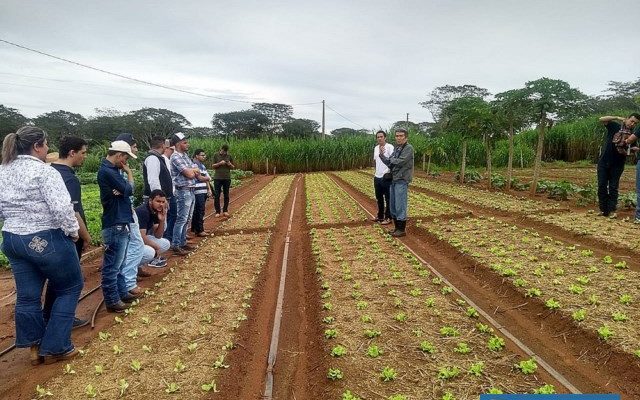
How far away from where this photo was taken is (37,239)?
3.48 meters

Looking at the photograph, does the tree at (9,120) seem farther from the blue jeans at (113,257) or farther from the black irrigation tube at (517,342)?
the black irrigation tube at (517,342)

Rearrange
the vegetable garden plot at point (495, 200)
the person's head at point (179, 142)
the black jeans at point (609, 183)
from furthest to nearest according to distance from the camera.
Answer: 1. the vegetable garden plot at point (495, 200)
2. the black jeans at point (609, 183)
3. the person's head at point (179, 142)

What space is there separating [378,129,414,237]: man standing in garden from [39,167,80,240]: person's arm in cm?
576

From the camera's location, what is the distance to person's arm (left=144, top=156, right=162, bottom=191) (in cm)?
600

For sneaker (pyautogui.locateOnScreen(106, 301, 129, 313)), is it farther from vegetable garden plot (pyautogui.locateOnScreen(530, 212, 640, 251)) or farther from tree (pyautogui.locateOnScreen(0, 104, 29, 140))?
tree (pyautogui.locateOnScreen(0, 104, 29, 140))

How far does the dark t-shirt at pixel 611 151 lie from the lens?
826 centimetres

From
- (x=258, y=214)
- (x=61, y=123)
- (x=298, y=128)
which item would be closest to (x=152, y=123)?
(x=61, y=123)

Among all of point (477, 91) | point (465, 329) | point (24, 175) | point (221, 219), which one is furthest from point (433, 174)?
point (477, 91)

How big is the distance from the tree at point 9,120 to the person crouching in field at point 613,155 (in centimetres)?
4648

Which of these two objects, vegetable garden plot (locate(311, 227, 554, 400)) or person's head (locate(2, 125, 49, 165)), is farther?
person's head (locate(2, 125, 49, 165))

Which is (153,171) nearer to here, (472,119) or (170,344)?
(170,344)

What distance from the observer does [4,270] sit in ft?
23.5

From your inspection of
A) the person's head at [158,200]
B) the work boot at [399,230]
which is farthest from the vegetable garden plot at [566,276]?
the person's head at [158,200]

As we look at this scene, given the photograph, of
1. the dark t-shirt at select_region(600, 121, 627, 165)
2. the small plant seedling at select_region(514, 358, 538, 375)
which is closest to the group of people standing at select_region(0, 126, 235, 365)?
the small plant seedling at select_region(514, 358, 538, 375)
